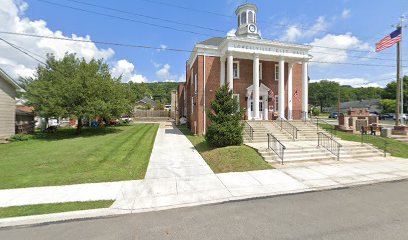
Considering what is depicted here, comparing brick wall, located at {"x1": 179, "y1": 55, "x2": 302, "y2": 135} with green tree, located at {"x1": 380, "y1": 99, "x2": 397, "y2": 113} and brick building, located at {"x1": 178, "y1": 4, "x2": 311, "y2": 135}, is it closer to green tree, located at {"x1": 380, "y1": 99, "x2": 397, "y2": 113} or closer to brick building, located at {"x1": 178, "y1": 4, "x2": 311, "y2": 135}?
brick building, located at {"x1": 178, "y1": 4, "x2": 311, "y2": 135}

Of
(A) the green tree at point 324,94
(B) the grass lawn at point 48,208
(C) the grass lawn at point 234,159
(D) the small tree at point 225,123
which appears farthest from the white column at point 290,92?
(A) the green tree at point 324,94

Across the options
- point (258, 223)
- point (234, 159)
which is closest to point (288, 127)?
point (234, 159)

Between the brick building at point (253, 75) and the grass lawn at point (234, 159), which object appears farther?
the brick building at point (253, 75)

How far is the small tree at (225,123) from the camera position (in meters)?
12.4

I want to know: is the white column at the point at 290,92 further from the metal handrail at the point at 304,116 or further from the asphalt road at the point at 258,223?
the asphalt road at the point at 258,223

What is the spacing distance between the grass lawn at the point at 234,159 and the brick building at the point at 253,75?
737 centimetres

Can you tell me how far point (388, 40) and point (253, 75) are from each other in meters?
11.1

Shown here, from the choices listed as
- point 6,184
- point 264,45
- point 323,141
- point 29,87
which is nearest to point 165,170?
point 6,184

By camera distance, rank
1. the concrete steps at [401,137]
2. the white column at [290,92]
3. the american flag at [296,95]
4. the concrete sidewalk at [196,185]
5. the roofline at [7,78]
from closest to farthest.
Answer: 1. the concrete sidewalk at [196,185]
2. the concrete steps at [401,137]
3. the roofline at [7,78]
4. the white column at [290,92]
5. the american flag at [296,95]

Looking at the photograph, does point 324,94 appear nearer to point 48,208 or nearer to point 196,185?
point 196,185

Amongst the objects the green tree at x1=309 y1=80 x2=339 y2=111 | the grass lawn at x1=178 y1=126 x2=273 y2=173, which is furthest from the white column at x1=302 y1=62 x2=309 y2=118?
the green tree at x1=309 y1=80 x2=339 y2=111

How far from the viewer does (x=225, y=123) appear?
41.0 feet

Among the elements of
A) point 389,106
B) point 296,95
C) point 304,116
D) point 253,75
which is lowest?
point 304,116

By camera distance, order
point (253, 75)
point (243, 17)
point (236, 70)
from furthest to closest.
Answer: point (243, 17)
point (236, 70)
point (253, 75)
